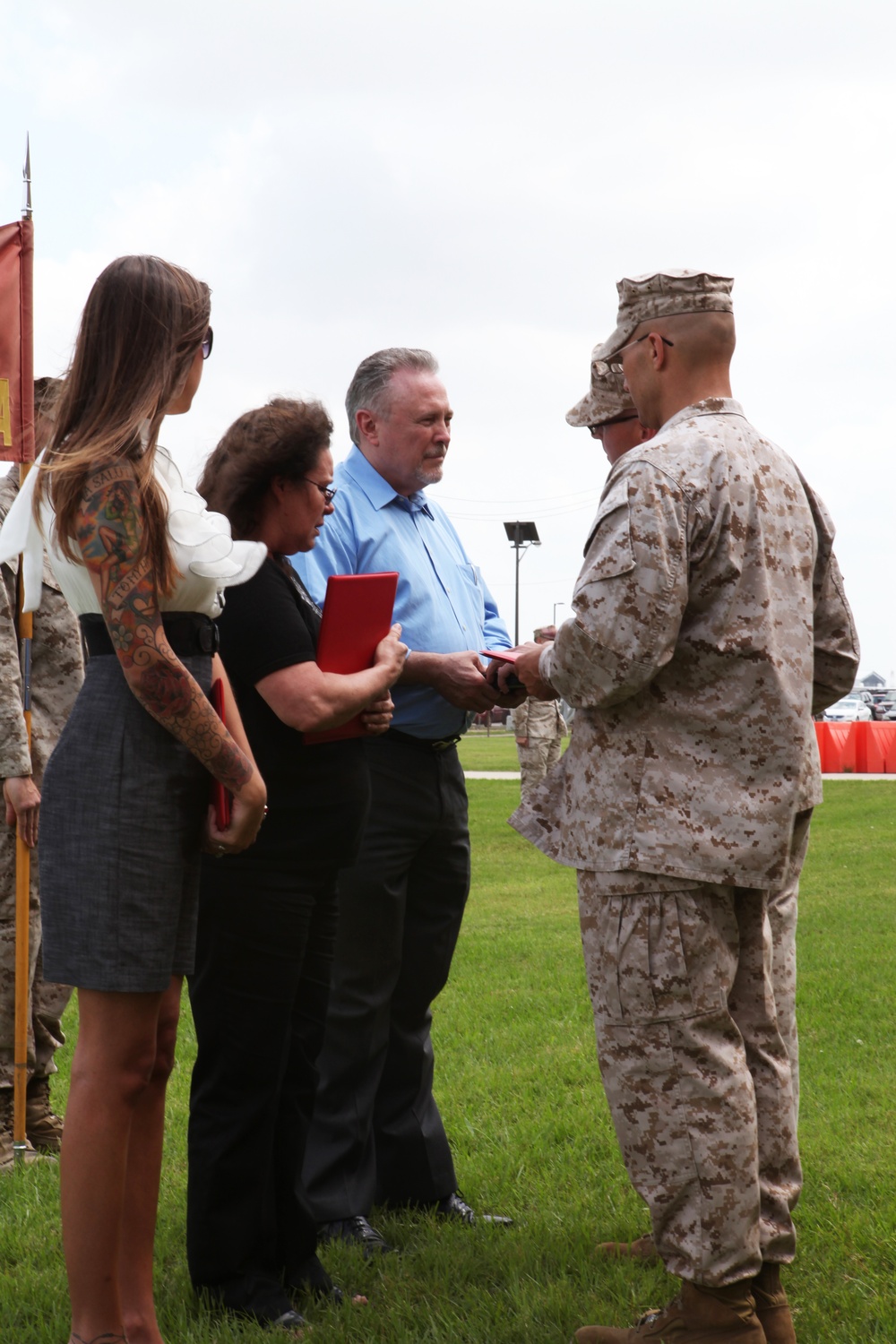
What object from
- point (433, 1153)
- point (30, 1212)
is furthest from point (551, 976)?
point (30, 1212)

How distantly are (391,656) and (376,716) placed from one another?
0.51 ft

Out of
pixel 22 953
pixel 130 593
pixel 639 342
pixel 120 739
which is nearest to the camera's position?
pixel 130 593

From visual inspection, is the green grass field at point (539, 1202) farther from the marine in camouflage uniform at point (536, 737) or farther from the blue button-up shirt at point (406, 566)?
the marine in camouflage uniform at point (536, 737)

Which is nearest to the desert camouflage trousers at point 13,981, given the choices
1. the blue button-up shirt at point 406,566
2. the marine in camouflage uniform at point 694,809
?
the blue button-up shirt at point 406,566

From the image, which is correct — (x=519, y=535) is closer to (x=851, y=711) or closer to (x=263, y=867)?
(x=851, y=711)

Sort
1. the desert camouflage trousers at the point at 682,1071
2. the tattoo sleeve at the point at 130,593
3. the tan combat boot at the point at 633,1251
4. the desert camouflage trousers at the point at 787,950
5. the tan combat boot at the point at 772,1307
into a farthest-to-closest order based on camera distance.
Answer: the tan combat boot at the point at 633,1251, the desert camouflage trousers at the point at 787,950, the tan combat boot at the point at 772,1307, the desert camouflage trousers at the point at 682,1071, the tattoo sleeve at the point at 130,593

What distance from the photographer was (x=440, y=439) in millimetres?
4145

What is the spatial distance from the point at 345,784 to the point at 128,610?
823 mm

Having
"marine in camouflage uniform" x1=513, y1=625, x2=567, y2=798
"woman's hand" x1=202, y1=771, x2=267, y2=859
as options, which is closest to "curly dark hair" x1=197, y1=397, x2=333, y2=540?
"woman's hand" x1=202, y1=771, x2=267, y2=859

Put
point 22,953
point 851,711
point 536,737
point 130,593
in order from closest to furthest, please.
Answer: point 130,593 → point 22,953 → point 536,737 → point 851,711

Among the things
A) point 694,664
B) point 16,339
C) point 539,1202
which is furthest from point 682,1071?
point 16,339

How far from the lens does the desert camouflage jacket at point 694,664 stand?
2.76 metres

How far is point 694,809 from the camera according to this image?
2.78 m

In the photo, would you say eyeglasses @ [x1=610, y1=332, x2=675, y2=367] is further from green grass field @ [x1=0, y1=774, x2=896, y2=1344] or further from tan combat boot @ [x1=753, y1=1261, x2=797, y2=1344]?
green grass field @ [x1=0, y1=774, x2=896, y2=1344]
